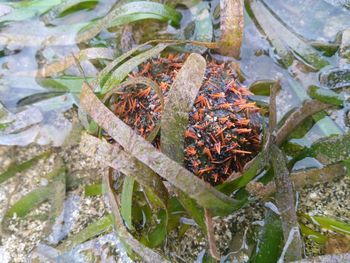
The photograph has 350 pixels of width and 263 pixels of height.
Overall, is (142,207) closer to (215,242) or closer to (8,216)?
(215,242)

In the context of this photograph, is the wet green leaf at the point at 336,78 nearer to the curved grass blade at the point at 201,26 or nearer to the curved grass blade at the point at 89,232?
the curved grass blade at the point at 201,26

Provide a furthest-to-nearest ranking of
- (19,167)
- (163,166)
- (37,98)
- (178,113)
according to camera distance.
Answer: (37,98) < (19,167) < (178,113) < (163,166)

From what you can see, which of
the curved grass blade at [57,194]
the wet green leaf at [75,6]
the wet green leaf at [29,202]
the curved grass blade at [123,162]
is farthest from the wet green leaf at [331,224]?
the wet green leaf at [75,6]

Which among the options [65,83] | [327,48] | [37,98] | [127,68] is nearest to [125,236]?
[127,68]

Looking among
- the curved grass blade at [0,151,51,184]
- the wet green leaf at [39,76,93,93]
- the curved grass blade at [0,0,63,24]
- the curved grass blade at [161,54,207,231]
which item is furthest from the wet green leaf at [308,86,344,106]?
the curved grass blade at [0,0,63,24]

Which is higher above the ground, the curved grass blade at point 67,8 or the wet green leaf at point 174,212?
the curved grass blade at point 67,8

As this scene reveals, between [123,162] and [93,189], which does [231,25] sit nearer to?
[123,162]
